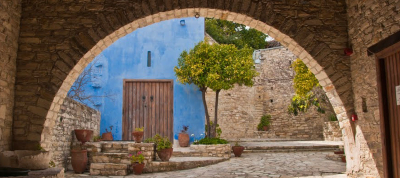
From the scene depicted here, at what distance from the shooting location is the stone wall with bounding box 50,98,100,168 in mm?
7430

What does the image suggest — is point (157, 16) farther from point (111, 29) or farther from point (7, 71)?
point (7, 71)

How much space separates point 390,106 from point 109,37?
14.1ft

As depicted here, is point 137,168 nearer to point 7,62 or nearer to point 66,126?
point 66,126

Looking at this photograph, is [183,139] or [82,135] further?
[183,139]

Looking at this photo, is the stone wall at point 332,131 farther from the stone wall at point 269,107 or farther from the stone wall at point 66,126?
the stone wall at point 66,126

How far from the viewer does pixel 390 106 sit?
4676 millimetres

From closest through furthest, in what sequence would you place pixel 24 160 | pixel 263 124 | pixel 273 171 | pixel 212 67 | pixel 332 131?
pixel 24 160
pixel 273 171
pixel 212 67
pixel 332 131
pixel 263 124

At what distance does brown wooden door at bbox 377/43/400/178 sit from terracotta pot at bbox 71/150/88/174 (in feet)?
19.4

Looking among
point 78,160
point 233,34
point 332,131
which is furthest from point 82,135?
point 233,34

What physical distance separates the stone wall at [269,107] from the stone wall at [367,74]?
10.7m

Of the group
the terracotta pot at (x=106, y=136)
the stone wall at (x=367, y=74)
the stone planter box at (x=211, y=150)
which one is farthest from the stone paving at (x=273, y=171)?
the terracotta pot at (x=106, y=136)

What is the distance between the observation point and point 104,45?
18.8ft

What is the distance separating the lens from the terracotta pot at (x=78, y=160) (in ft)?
24.9

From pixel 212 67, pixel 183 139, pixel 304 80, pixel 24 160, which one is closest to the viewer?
pixel 24 160
